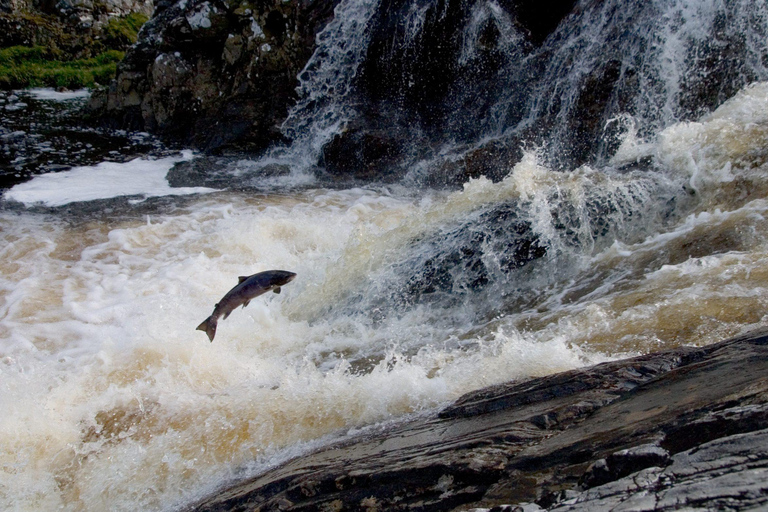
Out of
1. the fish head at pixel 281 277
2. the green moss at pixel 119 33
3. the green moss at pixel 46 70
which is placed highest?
the green moss at pixel 119 33

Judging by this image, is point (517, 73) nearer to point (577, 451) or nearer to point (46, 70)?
point (577, 451)

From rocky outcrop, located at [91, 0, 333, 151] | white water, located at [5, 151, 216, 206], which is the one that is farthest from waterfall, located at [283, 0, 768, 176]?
white water, located at [5, 151, 216, 206]

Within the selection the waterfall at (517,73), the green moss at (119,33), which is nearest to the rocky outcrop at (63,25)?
the green moss at (119,33)

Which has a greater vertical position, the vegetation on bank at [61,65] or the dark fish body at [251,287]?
the vegetation on bank at [61,65]

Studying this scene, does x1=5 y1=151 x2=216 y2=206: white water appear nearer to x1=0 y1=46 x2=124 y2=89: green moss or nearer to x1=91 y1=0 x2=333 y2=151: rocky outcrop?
x1=91 y1=0 x2=333 y2=151: rocky outcrop

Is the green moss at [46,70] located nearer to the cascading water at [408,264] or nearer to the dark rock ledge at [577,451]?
the cascading water at [408,264]

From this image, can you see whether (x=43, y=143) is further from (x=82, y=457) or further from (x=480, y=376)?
(x=480, y=376)

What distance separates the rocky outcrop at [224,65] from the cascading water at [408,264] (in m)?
1.46

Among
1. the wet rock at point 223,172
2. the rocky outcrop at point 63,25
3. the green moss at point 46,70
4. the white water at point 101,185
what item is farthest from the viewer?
the rocky outcrop at point 63,25

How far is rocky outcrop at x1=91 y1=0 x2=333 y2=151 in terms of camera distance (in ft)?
32.8

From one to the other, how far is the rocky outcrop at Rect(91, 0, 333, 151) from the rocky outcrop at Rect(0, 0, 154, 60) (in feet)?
23.8

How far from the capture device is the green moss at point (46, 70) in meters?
15.1

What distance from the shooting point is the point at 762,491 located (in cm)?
131

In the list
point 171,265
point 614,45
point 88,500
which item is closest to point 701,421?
point 88,500
